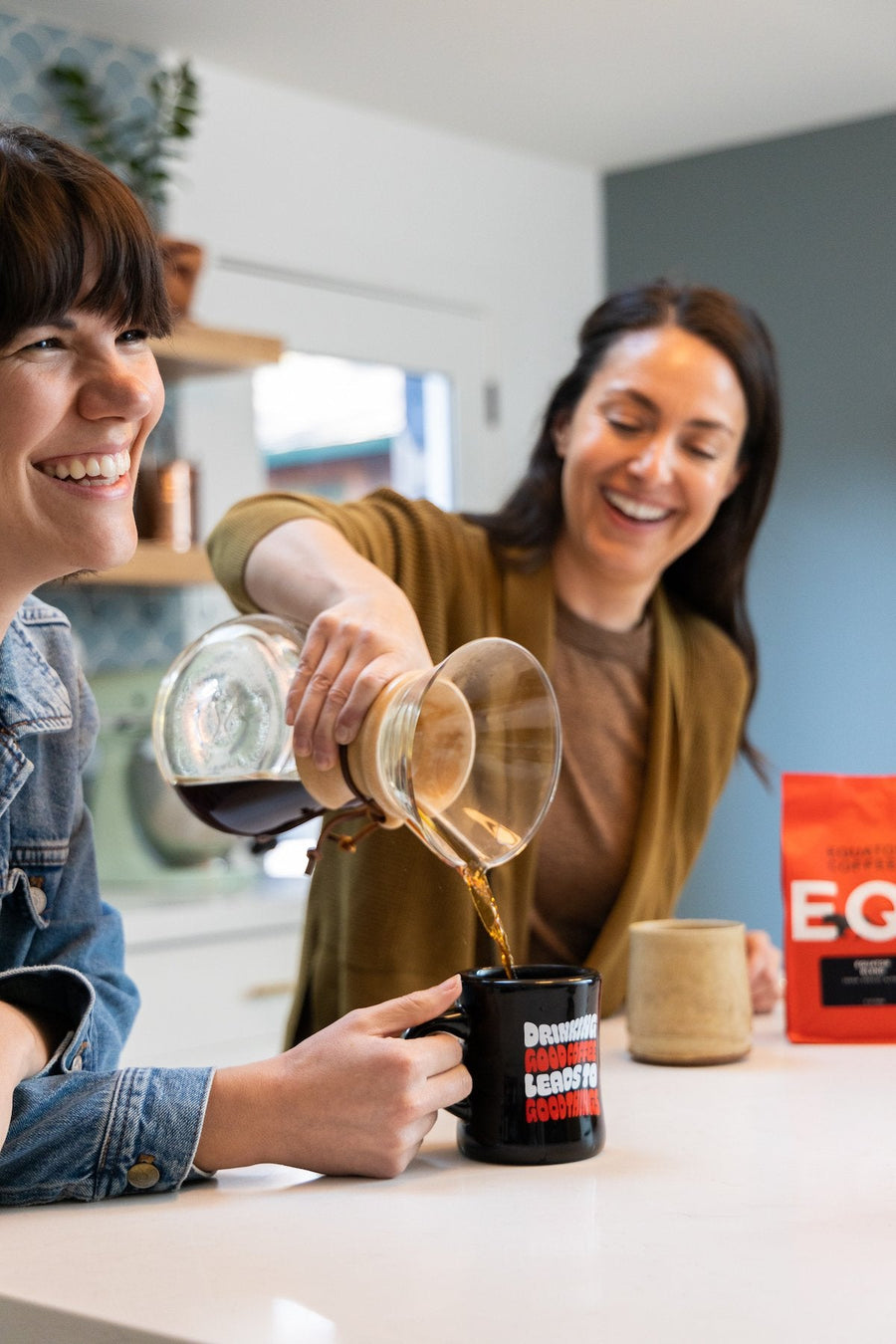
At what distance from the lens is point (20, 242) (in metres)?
0.98

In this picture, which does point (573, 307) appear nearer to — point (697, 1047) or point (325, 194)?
point (325, 194)

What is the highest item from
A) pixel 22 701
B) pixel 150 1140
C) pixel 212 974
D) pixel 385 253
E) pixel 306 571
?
pixel 385 253

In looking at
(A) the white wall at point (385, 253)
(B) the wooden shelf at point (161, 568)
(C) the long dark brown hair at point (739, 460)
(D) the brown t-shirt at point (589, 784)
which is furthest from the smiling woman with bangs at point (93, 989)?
(A) the white wall at point (385, 253)

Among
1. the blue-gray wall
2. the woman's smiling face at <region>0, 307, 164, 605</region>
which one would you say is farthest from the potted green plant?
the woman's smiling face at <region>0, 307, 164, 605</region>

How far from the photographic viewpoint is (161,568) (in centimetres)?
328

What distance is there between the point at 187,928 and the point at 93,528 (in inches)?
84.3

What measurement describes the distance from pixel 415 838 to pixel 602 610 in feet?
1.32

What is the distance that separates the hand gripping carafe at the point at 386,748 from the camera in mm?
1062

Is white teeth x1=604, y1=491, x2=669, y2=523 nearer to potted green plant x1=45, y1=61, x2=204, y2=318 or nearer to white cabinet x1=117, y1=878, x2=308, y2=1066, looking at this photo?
white cabinet x1=117, y1=878, x2=308, y2=1066

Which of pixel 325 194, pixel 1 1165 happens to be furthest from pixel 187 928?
pixel 1 1165

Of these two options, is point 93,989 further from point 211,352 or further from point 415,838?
point 211,352

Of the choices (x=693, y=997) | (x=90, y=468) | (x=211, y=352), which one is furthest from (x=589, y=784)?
(x=211, y=352)

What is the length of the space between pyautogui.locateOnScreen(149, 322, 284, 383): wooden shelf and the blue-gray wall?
59.5 inches

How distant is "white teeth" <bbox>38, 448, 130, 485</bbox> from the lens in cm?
104
